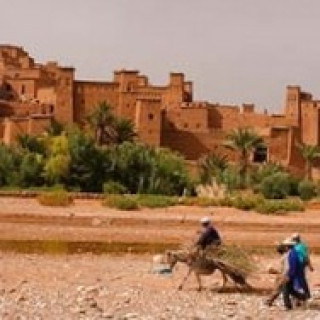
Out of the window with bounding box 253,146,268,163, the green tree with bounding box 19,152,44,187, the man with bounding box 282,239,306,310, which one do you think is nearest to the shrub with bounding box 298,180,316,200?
the green tree with bounding box 19,152,44,187

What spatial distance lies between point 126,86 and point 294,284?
5753 cm

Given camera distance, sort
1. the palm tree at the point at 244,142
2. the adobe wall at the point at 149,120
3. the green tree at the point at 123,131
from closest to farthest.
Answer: the green tree at the point at 123,131
the palm tree at the point at 244,142
the adobe wall at the point at 149,120

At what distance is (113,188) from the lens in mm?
39031

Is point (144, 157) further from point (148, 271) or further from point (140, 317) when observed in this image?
point (140, 317)

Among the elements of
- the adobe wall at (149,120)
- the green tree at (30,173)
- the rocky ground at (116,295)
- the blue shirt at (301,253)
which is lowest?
the rocky ground at (116,295)

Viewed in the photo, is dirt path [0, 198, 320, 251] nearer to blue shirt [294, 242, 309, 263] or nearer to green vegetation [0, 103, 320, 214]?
green vegetation [0, 103, 320, 214]

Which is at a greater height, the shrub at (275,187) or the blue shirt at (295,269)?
the shrub at (275,187)

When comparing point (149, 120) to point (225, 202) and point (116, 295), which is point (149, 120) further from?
point (116, 295)

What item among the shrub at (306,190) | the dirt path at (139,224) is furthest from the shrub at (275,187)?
the dirt path at (139,224)

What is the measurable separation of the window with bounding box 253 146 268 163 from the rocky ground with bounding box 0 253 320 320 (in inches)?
1790

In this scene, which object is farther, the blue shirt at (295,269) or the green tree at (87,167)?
the green tree at (87,167)

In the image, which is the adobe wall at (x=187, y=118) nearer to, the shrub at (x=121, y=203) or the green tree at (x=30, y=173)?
the green tree at (x=30, y=173)

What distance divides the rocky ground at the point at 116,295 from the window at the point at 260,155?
149 feet

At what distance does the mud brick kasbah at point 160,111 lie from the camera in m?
63.8
